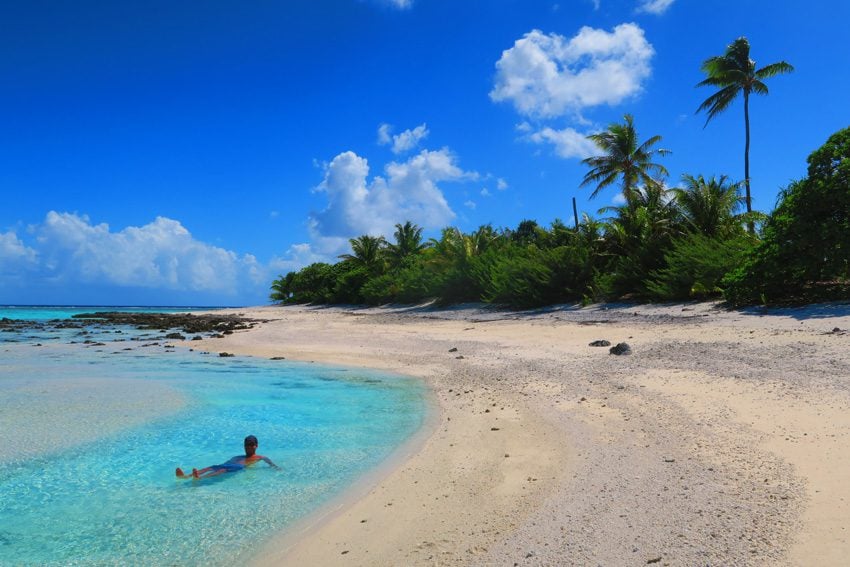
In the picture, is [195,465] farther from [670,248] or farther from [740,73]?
[740,73]

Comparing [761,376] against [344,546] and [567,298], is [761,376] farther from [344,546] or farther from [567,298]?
[567,298]

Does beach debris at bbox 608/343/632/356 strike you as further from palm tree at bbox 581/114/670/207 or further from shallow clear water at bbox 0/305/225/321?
shallow clear water at bbox 0/305/225/321

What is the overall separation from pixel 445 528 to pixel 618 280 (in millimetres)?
19581

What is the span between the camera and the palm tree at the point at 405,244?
1879 inches

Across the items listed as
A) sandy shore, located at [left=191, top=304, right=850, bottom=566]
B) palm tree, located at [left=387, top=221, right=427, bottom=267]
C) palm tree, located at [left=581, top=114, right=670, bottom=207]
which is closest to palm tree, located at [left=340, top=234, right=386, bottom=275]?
palm tree, located at [left=387, top=221, right=427, bottom=267]

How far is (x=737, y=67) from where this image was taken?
99.8 feet

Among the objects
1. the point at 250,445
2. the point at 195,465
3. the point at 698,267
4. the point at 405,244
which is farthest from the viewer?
the point at 405,244

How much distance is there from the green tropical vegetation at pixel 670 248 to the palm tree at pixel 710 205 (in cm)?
4

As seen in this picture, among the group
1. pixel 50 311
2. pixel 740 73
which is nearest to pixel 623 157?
pixel 740 73

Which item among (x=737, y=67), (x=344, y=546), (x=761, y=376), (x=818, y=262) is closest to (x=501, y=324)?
(x=818, y=262)

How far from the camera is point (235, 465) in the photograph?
5.68 metres

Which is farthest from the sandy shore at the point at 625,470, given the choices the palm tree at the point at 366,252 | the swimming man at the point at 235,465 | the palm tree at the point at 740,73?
the palm tree at the point at 366,252

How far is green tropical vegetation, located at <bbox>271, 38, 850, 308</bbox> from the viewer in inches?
582

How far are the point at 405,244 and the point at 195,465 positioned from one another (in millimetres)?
42420
